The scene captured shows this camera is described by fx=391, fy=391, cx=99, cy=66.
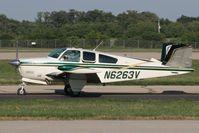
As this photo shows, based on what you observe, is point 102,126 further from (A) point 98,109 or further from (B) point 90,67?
(B) point 90,67

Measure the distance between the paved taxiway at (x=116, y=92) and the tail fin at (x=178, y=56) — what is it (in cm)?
140

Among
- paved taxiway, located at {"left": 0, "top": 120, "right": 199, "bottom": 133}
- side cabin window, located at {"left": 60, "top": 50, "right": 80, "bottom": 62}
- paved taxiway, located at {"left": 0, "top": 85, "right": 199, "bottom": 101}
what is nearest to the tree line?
paved taxiway, located at {"left": 0, "top": 85, "right": 199, "bottom": 101}

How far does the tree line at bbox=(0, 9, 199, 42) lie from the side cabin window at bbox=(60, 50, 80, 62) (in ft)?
163

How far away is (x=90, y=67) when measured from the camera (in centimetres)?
1556

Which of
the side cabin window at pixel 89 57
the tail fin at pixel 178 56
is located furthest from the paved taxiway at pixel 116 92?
the side cabin window at pixel 89 57

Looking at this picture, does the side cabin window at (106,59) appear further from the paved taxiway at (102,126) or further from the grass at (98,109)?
the paved taxiway at (102,126)

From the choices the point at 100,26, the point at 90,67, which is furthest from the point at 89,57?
the point at 100,26

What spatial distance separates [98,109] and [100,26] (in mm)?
74843

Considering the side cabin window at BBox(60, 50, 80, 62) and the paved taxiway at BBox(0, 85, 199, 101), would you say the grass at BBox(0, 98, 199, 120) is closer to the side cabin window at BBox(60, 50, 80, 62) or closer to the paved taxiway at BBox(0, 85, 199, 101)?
the paved taxiway at BBox(0, 85, 199, 101)

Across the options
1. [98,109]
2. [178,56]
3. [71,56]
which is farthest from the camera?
[178,56]

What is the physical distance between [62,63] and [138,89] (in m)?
4.87

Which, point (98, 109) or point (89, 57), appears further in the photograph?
point (89, 57)

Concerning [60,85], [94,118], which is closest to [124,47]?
[60,85]

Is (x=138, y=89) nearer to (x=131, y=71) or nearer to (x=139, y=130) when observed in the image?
(x=131, y=71)
